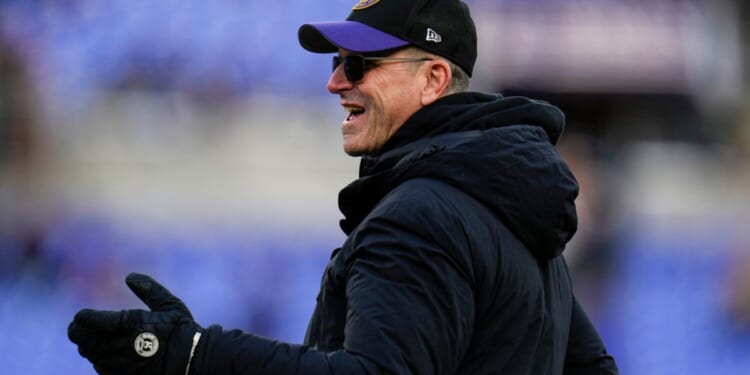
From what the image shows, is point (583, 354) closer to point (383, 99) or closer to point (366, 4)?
point (383, 99)

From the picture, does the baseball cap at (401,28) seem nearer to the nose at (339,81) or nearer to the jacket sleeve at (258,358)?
the nose at (339,81)

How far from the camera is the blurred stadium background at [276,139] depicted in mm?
6672

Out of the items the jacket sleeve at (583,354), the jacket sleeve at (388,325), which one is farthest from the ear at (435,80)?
the jacket sleeve at (583,354)

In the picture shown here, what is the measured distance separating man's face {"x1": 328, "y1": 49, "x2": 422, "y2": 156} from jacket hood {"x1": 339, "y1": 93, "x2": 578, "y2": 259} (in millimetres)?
89

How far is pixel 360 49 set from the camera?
232 cm

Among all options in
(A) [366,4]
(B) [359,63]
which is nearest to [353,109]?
(B) [359,63]

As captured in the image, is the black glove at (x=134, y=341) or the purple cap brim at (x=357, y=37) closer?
the black glove at (x=134, y=341)

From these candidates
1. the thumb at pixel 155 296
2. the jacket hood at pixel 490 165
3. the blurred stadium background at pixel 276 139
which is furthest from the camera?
the blurred stadium background at pixel 276 139

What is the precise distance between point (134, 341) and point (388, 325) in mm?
405

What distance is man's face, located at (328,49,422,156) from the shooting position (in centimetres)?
236

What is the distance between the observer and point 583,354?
2494mm

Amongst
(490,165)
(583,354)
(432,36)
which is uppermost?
(432,36)

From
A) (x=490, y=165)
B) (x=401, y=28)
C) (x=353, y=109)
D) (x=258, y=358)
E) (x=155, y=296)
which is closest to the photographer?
(x=258, y=358)

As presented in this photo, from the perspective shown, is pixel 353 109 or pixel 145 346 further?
pixel 353 109
